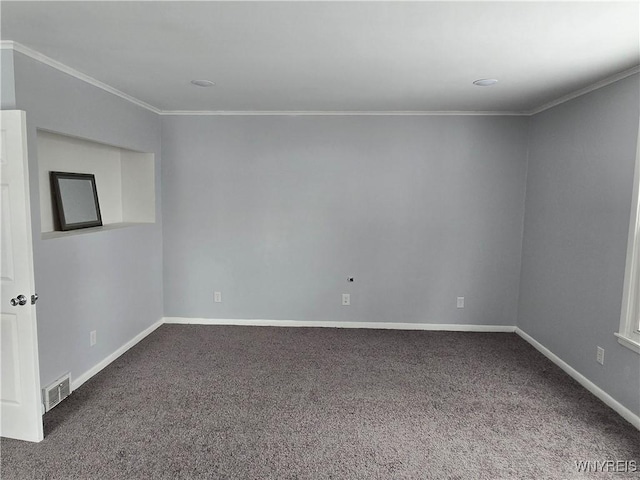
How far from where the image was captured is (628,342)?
256 centimetres

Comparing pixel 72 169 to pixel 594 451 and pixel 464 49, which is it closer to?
pixel 464 49

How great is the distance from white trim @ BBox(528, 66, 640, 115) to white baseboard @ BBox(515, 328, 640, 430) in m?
2.27

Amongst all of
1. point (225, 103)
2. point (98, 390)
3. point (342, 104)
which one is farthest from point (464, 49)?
point (98, 390)

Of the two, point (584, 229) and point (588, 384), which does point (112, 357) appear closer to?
point (588, 384)

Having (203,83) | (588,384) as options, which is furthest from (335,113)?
(588,384)

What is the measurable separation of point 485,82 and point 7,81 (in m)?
3.22

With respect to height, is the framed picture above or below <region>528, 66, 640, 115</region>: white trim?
below

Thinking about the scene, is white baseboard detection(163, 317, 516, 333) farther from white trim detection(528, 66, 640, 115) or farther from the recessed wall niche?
→ white trim detection(528, 66, 640, 115)

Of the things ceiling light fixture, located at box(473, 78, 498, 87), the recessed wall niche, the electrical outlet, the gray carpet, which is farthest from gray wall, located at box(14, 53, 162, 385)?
the electrical outlet

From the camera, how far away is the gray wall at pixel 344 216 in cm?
414

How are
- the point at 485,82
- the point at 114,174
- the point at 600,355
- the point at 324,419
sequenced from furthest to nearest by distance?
1. the point at 114,174
2. the point at 485,82
3. the point at 600,355
4. the point at 324,419

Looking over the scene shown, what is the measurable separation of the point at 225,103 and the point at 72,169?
4.93 ft

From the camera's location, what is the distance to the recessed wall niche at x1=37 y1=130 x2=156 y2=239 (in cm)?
324

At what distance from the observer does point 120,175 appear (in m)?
4.15
